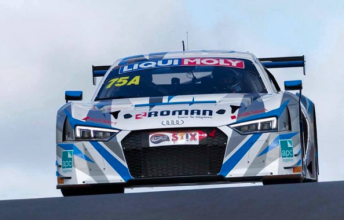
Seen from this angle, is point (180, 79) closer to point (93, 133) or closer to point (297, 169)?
point (93, 133)

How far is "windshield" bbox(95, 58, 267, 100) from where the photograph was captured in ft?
25.7

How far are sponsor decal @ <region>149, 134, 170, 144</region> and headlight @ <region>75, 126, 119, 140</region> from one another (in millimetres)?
302

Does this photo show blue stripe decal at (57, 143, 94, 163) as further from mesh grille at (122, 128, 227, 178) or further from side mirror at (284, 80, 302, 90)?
side mirror at (284, 80, 302, 90)

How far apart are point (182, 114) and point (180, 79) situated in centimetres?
161

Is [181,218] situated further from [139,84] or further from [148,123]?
[139,84]

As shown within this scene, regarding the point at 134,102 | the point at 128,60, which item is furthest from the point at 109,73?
the point at 134,102

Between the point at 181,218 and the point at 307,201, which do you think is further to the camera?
the point at 307,201

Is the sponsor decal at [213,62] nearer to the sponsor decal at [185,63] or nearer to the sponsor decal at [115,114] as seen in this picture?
the sponsor decal at [185,63]

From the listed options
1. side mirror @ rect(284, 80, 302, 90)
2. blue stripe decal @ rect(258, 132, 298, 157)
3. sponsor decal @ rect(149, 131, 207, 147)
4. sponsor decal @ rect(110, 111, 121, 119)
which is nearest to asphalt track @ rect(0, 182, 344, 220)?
blue stripe decal @ rect(258, 132, 298, 157)

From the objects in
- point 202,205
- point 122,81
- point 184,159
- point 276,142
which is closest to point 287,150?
point 276,142

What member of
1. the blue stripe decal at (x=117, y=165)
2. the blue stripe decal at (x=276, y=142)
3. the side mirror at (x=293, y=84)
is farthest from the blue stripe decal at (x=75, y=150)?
the side mirror at (x=293, y=84)

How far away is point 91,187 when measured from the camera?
263 inches

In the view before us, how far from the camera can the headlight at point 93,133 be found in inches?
263

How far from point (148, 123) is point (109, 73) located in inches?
85.2
